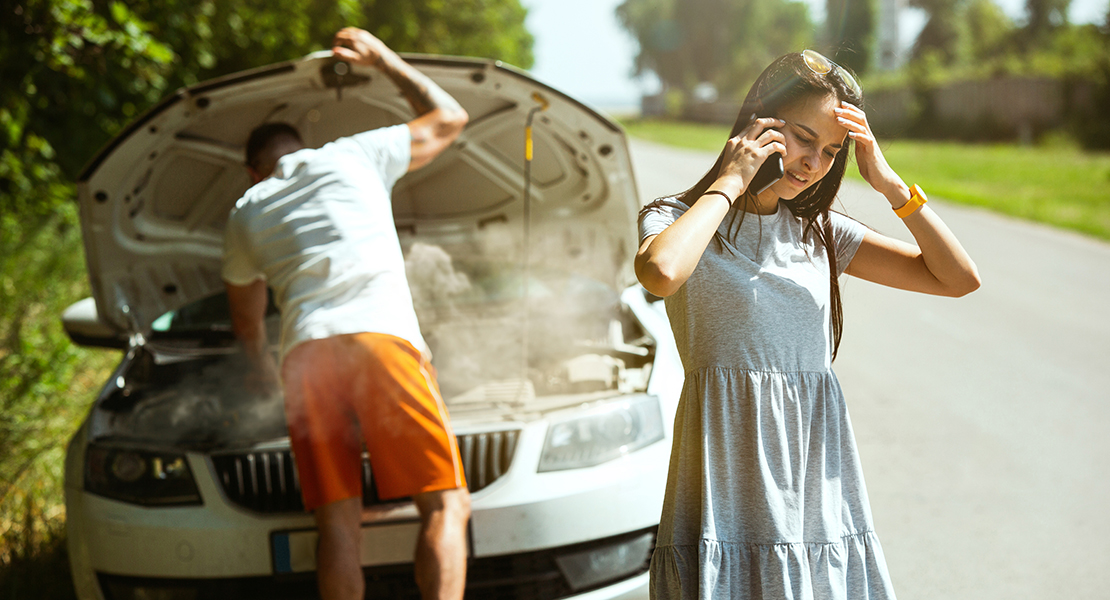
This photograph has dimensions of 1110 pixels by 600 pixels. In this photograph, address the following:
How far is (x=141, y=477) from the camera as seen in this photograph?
8.25 feet

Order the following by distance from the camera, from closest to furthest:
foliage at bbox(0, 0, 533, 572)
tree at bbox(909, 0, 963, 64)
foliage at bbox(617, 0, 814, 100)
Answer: foliage at bbox(0, 0, 533, 572), tree at bbox(909, 0, 963, 64), foliage at bbox(617, 0, 814, 100)

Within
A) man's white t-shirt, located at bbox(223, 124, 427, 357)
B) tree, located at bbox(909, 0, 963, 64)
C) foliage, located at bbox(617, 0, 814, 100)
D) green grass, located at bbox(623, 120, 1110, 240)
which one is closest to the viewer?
man's white t-shirt, located at bbox(223, 124, 427, 357)

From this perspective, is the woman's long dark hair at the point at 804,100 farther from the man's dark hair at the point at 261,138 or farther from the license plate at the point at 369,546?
the man's dark hair at the point at 261,138

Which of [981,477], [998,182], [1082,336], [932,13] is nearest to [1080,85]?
[998,182]

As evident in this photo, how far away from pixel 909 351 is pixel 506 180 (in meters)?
3.44

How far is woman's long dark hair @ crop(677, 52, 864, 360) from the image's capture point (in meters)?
1.55

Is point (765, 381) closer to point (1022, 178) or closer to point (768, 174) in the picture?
point (768, 174)

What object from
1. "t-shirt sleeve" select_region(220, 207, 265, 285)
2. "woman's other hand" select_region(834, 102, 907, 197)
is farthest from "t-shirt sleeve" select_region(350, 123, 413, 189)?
"woman's other hand" select_region(834, 102, 907, 197)

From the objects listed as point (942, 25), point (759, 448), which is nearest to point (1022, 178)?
point (759, 448)

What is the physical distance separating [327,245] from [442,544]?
881 mm

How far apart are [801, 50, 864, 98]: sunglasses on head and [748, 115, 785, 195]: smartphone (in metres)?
0.18

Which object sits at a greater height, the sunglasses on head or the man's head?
the sunglasses on head

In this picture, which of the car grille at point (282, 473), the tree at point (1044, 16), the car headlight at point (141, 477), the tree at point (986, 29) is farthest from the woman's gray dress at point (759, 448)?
the tree at point (1044, 16)

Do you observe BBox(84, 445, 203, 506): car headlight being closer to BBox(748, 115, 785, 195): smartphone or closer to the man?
the man
